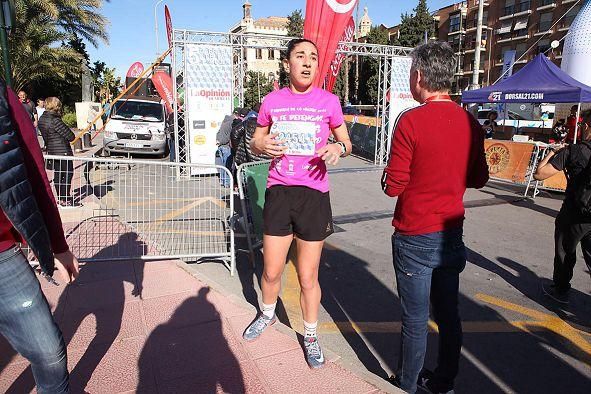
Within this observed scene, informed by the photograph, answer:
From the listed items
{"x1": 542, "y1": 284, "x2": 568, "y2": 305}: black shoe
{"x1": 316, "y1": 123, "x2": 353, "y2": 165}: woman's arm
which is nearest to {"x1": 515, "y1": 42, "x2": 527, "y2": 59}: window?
{"x1": 542, "y1": 284, "x2": 568, "y2": 305}: black shoe

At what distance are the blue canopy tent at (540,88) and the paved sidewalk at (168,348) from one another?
411 inches

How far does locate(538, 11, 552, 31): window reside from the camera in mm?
43594

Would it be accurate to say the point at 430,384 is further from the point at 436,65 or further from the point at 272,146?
the point at 436,65

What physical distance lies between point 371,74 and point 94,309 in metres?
48.0

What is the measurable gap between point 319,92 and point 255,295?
226 centimetres

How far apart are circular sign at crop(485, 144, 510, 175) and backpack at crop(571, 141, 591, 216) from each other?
275 inches

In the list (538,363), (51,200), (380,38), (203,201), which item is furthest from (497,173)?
(380,38)

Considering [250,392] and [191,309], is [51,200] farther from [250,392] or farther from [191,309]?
[191,309]

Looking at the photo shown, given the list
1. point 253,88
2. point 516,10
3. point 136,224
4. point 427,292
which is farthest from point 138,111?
point 253,88

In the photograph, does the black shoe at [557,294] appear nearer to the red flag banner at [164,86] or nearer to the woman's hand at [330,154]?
the woman's hand at [330,154]

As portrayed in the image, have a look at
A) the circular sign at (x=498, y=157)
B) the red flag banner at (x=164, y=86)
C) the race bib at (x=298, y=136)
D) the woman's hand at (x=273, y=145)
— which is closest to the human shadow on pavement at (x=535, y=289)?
the race bib at (x=298, y=136)

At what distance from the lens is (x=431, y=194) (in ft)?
7.35

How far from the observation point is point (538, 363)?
3.14 meters

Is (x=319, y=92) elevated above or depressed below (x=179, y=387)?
above
